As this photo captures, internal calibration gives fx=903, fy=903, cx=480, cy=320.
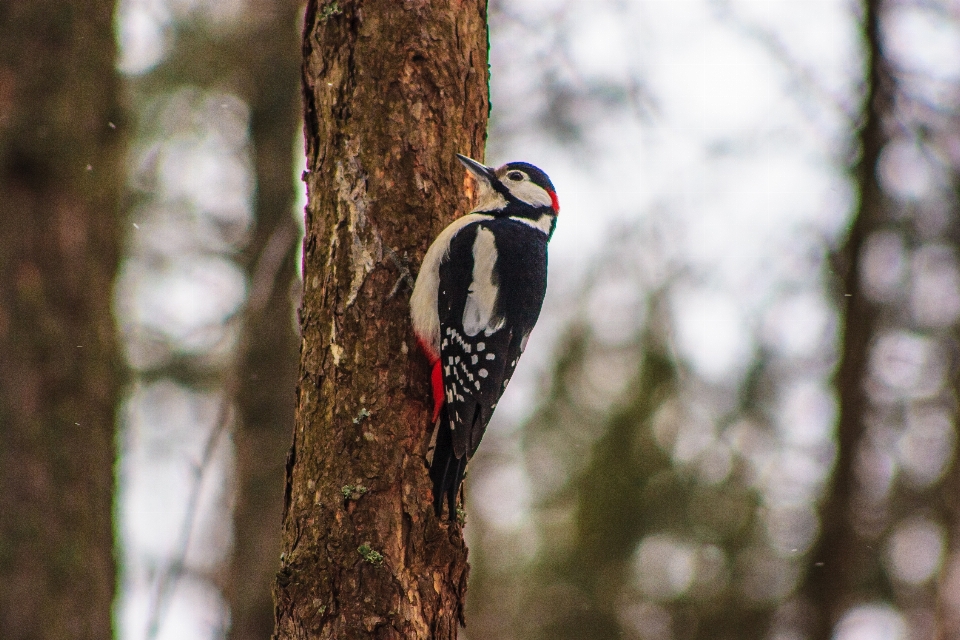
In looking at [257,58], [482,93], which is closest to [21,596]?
[482,93]

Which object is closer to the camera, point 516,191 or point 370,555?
point 370,555

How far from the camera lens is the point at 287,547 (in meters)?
2.36

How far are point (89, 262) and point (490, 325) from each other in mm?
1546

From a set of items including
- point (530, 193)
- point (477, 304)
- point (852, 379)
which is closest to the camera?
point (477, 304)

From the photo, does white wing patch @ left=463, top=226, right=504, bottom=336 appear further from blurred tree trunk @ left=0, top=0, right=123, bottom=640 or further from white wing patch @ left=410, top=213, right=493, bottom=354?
blurred tree trunk @ left=0, top=0, right=123, bottom=640

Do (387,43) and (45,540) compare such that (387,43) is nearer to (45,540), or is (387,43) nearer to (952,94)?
(45,540)

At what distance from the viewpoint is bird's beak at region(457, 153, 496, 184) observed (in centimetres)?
284

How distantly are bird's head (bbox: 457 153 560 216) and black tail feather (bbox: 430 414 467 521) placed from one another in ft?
3.63

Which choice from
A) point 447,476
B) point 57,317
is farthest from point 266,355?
point 447,476

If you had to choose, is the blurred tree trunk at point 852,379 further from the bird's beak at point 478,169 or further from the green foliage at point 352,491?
the green foliage at point 352,491

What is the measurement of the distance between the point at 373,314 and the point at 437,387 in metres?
0.28

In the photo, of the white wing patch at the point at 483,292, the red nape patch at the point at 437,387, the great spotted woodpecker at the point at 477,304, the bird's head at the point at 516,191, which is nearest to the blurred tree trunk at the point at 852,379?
the bird's head at the point at 516,191

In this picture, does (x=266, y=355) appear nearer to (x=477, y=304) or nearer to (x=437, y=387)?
(x=477, y=304)

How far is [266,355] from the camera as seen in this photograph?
5512mm
